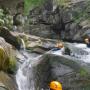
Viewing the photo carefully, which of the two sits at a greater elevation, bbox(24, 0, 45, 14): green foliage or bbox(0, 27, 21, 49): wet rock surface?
bbox(0, 27, 21, 49): wet rock surface

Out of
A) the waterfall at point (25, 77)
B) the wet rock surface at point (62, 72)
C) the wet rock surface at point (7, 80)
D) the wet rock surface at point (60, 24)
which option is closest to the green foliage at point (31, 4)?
the wet rock surface at point (60, 24)

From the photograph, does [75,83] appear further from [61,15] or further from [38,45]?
[61,15]

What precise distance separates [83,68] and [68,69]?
697 mm

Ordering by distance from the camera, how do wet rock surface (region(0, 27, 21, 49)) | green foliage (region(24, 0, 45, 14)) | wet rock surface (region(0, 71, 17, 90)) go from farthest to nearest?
1. green foliage (region(24, 0, 45, 14))
2. wet rock surface (region(0, 27, 21, 49))
3. wet rock surface (region(0, 71, 17, 90))

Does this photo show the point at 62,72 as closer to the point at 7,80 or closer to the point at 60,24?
the point at 7,80

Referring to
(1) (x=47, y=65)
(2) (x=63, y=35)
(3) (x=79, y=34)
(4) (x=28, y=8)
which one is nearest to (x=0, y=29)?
(1) (x=47, y=65)

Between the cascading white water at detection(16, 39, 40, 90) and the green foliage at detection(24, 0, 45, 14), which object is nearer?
the cascading white water at detection(16, 39, 40, 90)

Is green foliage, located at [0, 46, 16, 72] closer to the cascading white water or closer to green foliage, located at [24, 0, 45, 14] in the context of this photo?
the cascading white water

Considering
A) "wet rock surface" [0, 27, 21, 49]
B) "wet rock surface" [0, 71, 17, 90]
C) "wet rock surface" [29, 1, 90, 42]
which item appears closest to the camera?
"wet rock surface" [0, 71, 17, 90]

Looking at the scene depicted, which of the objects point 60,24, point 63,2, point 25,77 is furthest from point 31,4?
point 25,77

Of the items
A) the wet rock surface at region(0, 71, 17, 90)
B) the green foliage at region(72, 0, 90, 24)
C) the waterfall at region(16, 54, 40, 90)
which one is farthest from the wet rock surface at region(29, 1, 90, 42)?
the wet rock surface at region(0, 71, 17, 90)

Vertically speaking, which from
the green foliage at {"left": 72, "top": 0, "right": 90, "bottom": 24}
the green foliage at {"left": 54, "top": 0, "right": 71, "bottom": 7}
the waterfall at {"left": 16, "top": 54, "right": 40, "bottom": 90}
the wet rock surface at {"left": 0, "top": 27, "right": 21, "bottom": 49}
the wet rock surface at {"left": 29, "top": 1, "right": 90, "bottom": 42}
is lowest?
the wet rock surface at {"left": 29, "top": 1, "right": 90, "bottom": 42}

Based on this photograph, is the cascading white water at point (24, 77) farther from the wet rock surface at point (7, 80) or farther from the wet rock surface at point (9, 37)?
the wet rock surface at point (9, 37)

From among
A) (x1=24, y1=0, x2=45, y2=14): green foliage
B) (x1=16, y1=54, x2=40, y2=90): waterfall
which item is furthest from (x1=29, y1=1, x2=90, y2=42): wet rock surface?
(x1=16, y1=54, x2=40, y2=90): waterfall
